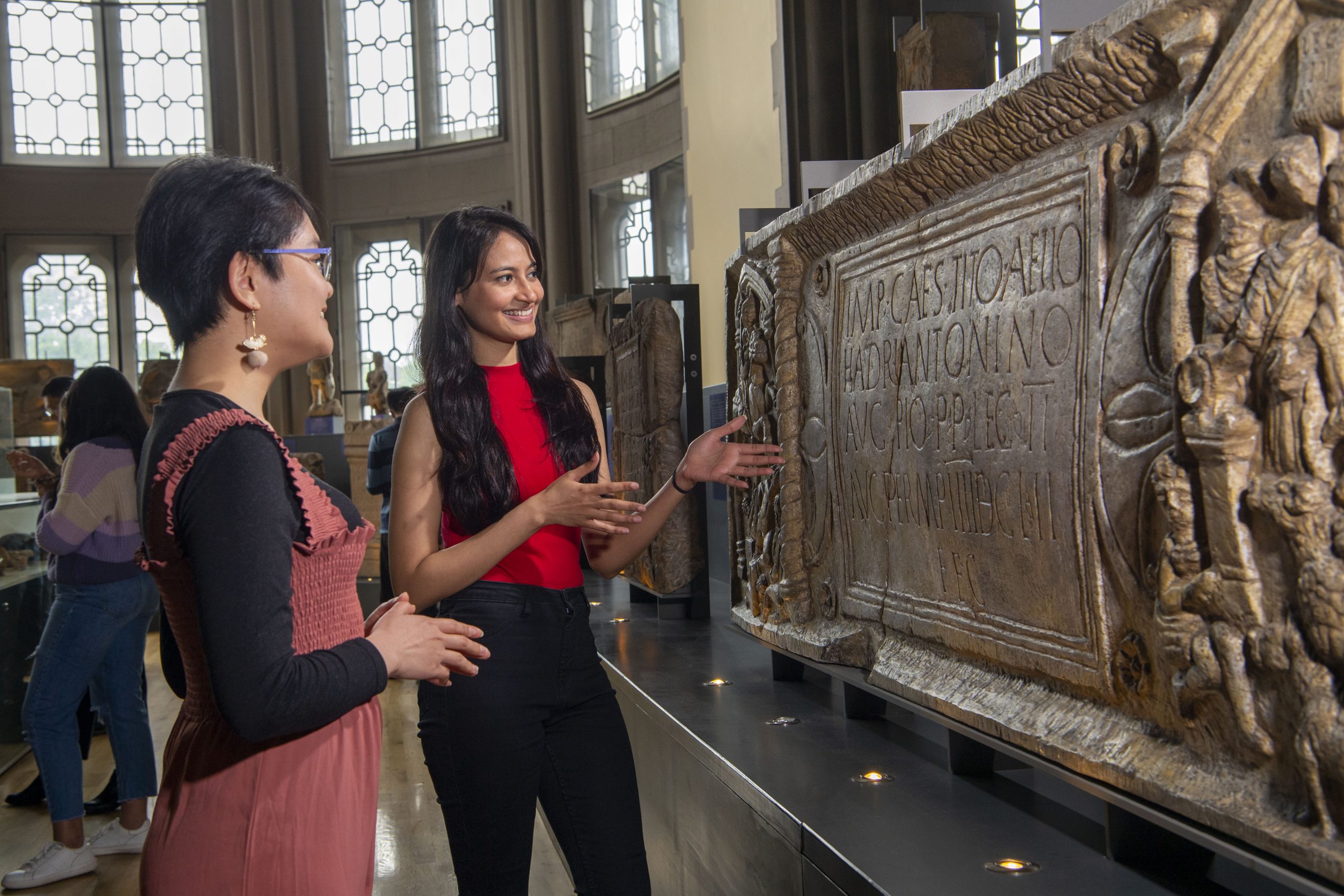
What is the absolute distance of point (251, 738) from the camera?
1.35m

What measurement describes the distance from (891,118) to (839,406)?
94.3 inches

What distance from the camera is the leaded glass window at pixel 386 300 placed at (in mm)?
15344

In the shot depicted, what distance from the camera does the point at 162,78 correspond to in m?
16.1

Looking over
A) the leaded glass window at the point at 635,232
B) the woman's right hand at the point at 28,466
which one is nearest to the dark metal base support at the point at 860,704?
the woman's right hand at the point at 28,466

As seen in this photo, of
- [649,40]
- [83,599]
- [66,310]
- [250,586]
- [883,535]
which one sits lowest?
[83,599]

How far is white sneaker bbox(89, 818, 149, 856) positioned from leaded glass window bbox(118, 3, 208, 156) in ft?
44.6

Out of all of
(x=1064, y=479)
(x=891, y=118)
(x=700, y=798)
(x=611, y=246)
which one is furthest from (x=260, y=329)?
(x=611, y=246)

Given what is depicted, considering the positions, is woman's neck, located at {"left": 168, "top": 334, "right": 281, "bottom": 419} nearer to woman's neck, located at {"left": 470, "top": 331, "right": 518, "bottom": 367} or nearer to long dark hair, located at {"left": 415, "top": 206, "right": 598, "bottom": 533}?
long dark hair, located at {"left": 415, "top": 206, "right": 598, "bottom": 533}

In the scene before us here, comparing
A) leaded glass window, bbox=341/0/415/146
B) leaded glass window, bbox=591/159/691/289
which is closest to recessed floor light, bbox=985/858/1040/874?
leaded glass window, bbox=591/159/691/289

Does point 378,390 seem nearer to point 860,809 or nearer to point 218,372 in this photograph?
point 860,809

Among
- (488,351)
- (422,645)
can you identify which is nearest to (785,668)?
(488,351)

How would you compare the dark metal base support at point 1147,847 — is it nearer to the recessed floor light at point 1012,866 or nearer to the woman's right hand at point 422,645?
the recessed floor light at point 1012,866

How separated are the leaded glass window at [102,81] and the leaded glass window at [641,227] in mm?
6435

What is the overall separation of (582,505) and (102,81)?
55.3 ft
